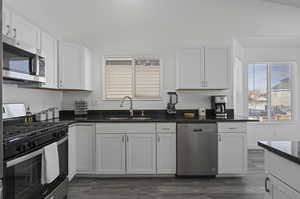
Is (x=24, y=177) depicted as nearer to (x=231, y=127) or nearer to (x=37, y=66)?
(x=37, y=66)

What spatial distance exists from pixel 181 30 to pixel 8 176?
3.52 metres

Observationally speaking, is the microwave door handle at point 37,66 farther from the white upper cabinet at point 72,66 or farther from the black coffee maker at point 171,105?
the black coffee maker at point 171,105

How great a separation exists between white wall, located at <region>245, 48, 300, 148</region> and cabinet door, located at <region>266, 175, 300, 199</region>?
4.11m

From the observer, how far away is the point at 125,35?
4.03 meters

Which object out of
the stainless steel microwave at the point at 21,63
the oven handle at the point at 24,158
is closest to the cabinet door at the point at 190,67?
the stainless steel microwave at the point at 21,63

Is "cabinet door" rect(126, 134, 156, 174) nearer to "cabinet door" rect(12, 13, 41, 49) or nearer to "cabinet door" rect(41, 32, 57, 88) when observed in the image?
"cabinet door" rect(41, 32, 57, 88)

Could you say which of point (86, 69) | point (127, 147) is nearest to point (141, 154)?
point (127, 147)

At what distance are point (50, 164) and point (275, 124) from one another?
4.98 m

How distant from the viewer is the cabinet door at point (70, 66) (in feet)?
11.5

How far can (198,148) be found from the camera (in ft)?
10.7

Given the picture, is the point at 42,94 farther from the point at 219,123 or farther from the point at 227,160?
the point at 227,160

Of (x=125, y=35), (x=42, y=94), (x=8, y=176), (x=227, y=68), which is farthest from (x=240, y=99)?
(x=8, y=176)

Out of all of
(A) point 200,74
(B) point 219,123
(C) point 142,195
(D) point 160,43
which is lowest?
(C) point 142,195

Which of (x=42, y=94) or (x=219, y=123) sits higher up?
(x=42, y=94)
